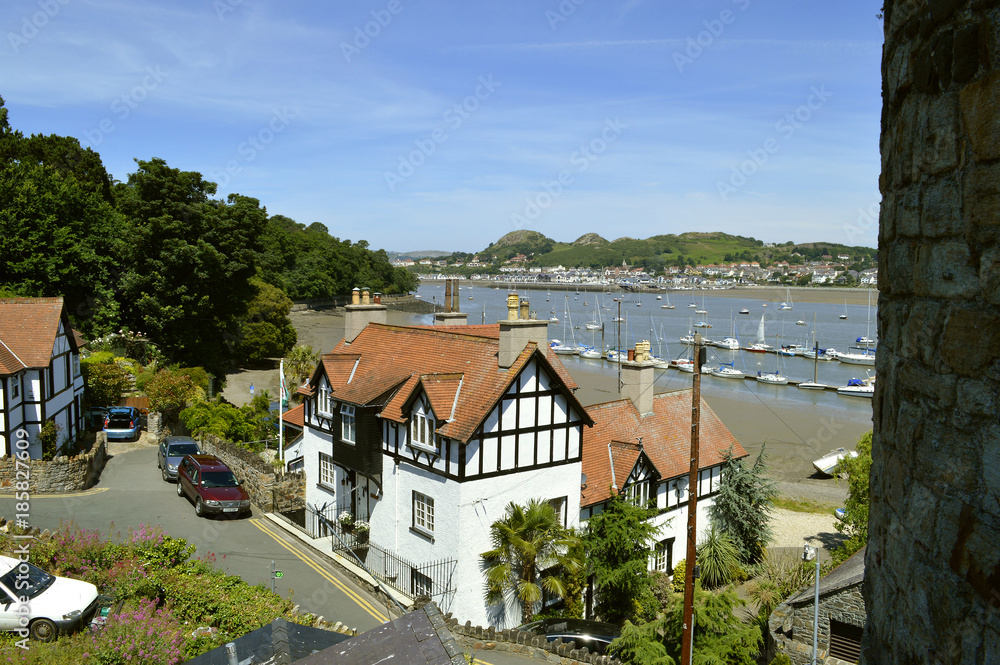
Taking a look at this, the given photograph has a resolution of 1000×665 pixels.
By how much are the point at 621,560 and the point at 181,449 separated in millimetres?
17571

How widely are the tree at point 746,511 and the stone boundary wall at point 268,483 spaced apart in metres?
15.8

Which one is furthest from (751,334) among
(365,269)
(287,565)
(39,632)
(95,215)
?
(39,632)

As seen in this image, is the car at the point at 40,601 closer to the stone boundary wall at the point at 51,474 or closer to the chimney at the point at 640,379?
the stone boundary wall at the point at 51,474

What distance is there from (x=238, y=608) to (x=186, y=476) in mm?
11802

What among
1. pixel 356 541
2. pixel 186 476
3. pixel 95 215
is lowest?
pixel 356 541

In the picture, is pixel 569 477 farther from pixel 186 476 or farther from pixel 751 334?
pixel 751 334

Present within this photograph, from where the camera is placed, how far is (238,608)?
1264cm

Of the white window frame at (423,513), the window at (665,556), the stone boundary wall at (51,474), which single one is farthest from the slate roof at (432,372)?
the stone boundary wall at (51,474)

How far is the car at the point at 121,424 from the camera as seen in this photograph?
30.0 metres

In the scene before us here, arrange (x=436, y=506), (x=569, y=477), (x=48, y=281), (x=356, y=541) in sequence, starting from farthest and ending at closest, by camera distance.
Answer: (x=48, y=281) < (x=356, y=541) < (x=569, y=477) < (x=436, y=506)

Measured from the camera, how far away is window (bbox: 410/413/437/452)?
18.7m

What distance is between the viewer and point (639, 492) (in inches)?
893

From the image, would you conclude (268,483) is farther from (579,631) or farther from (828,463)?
(828,463)

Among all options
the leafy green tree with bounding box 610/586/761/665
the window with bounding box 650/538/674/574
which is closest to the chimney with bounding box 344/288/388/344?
the window with bounding box 650/538/674/574
